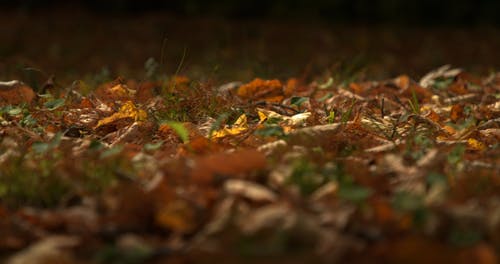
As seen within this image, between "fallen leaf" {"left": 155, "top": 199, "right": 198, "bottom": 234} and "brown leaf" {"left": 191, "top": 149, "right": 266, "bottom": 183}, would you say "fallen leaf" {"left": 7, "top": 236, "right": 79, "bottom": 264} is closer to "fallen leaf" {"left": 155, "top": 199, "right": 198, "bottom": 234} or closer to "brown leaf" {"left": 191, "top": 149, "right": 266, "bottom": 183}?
"fallen leaf" {"left": 155, "top": 199, "right": 198, "bottom": 234}

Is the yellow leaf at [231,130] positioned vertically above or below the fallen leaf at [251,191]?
below

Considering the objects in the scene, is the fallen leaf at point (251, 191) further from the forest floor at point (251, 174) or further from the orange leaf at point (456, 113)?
the orange leaf at point (456, 113)

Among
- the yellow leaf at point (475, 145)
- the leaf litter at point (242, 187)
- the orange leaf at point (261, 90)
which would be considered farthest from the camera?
the orange leaf at point (261, 90)

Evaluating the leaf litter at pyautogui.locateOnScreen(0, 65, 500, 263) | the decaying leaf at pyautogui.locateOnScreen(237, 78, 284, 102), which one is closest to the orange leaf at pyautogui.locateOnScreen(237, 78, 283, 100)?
the decaying leaf at pyautogui.locateOnScreen(237, 78, 284, 102)

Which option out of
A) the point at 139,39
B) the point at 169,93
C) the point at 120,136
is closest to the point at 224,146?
the point at 120,136

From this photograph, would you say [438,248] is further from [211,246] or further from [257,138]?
[257,138]

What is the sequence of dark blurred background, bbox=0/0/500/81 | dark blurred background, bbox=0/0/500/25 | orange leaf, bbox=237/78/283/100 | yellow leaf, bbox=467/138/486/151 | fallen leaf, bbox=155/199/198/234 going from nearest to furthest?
1. fallen leaf, bbox=155/199/198/234
2. yellow leaf, bbox=467/138/486/151
3. orange leaf, bbox=237/78/283/100
4. dark blurred background, bbox=0/0/500/81
5. dark blurred background, bbox=0/0/500/25

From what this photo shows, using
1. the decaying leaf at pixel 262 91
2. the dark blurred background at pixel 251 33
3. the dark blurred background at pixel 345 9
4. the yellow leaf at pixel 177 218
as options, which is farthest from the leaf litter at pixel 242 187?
the dark blurred background at pixel 345 9
